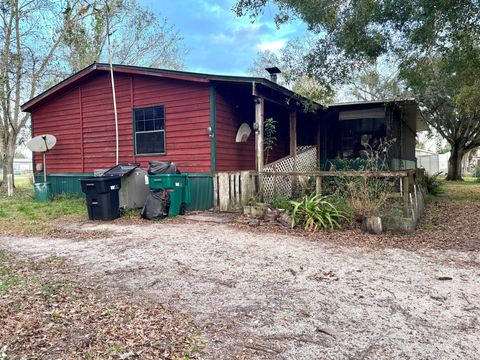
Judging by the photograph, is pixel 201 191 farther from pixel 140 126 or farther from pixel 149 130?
pixel 140 126

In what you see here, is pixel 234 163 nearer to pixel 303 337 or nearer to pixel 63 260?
pixel 63 260

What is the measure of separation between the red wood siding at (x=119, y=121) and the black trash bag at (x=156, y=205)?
117 centimetres

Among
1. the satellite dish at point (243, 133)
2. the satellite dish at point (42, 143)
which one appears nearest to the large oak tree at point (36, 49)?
the satellite dish at point (42, 143)

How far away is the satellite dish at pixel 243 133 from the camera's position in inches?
355

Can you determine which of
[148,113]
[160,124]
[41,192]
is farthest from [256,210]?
[41,192]

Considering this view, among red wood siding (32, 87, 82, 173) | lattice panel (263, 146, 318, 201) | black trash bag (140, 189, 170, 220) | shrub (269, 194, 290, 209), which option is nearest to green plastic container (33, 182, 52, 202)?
red wood siding (32, 87, 82, 173)

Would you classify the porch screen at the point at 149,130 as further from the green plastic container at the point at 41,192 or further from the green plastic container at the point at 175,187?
the green plastic container at the point at 41,192

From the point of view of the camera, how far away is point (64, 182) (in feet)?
35.7

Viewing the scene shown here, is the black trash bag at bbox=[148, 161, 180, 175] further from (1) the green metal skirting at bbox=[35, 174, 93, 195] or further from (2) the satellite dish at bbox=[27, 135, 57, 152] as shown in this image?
(2) the satellite dish at bbox=[27, 135, 57, 152]

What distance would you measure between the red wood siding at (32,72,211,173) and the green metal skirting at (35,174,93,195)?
0.62 ft

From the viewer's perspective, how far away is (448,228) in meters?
6.30

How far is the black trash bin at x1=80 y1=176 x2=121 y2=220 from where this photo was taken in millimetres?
7258

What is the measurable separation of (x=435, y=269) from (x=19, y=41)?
1721cm

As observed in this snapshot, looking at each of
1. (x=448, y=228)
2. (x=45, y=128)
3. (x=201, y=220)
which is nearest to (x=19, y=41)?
(x=45, y=128)
